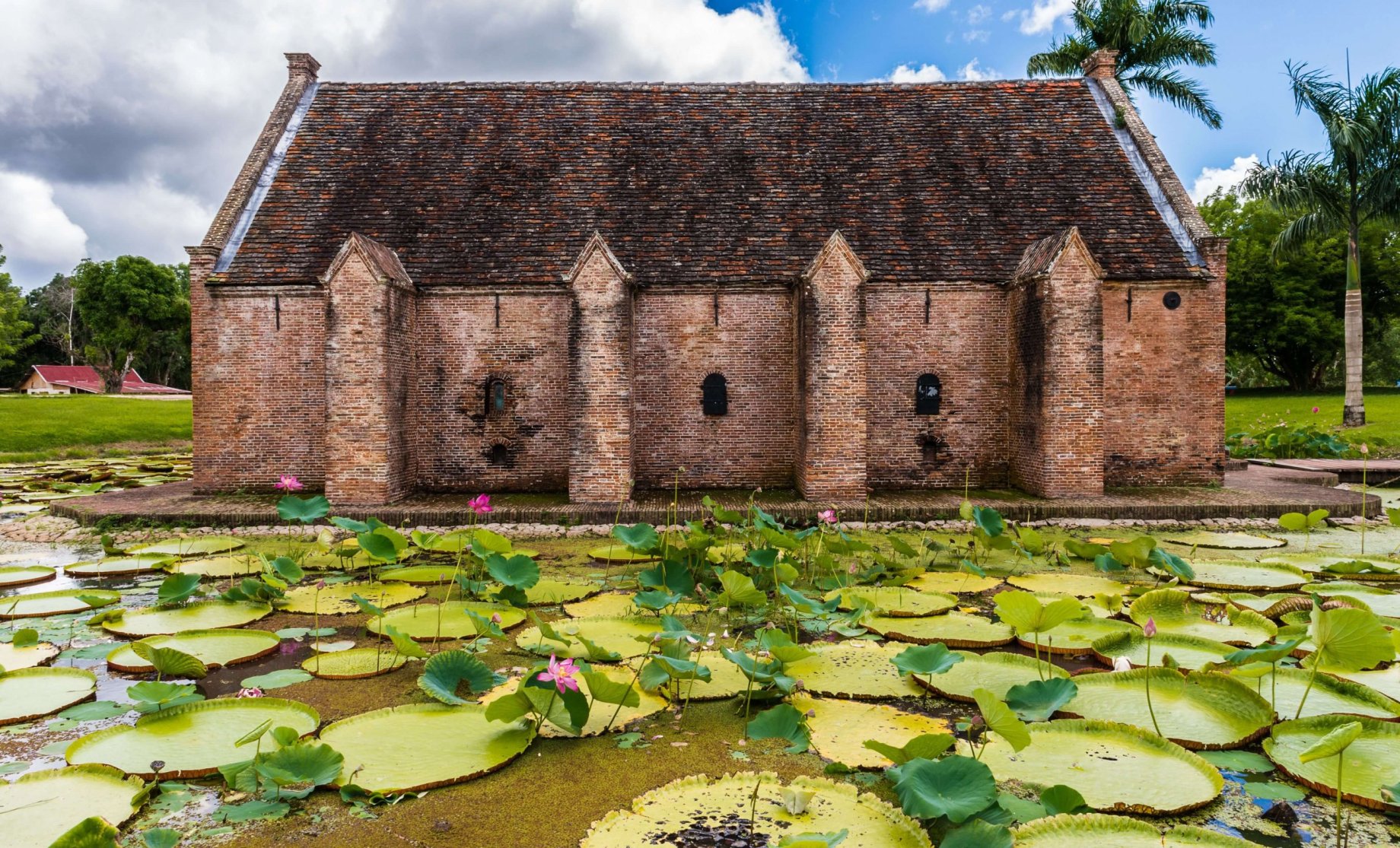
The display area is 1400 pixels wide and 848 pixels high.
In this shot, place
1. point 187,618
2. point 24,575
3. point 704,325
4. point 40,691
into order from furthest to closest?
point 704,325
point 24,575
point 187,618
point 40,691

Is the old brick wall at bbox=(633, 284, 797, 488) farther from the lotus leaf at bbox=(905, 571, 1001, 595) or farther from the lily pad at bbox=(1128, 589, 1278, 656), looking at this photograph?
the lily pad at bbox=(1128, 589, 1278, 656)

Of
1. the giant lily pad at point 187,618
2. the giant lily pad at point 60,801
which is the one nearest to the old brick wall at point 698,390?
the giant lily pad at point 187,618

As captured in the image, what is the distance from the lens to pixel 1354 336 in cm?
2211

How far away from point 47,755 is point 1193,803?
5.56 meters

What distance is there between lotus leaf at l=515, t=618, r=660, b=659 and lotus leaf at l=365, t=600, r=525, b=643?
31 cm

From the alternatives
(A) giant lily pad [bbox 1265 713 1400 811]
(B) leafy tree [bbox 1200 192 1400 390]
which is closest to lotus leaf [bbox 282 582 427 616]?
(A) giant lily pad [bbox 1265 713 1400 811]

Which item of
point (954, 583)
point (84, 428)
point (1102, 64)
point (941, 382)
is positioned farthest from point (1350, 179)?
point (84, 428)

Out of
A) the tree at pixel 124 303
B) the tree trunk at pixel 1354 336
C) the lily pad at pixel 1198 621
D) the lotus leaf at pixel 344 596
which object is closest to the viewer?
the lily pad at pixel 1198 621

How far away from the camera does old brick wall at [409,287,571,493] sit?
14.2 m

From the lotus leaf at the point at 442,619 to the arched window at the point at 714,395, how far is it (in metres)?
8.01

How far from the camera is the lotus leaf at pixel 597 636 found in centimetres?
560

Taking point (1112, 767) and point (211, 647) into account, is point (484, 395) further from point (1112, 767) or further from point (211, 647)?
point (1112, 767)

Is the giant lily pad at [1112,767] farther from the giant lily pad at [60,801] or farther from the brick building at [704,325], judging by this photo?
the brick building at [704,325]

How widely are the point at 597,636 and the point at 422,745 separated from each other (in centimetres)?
193
